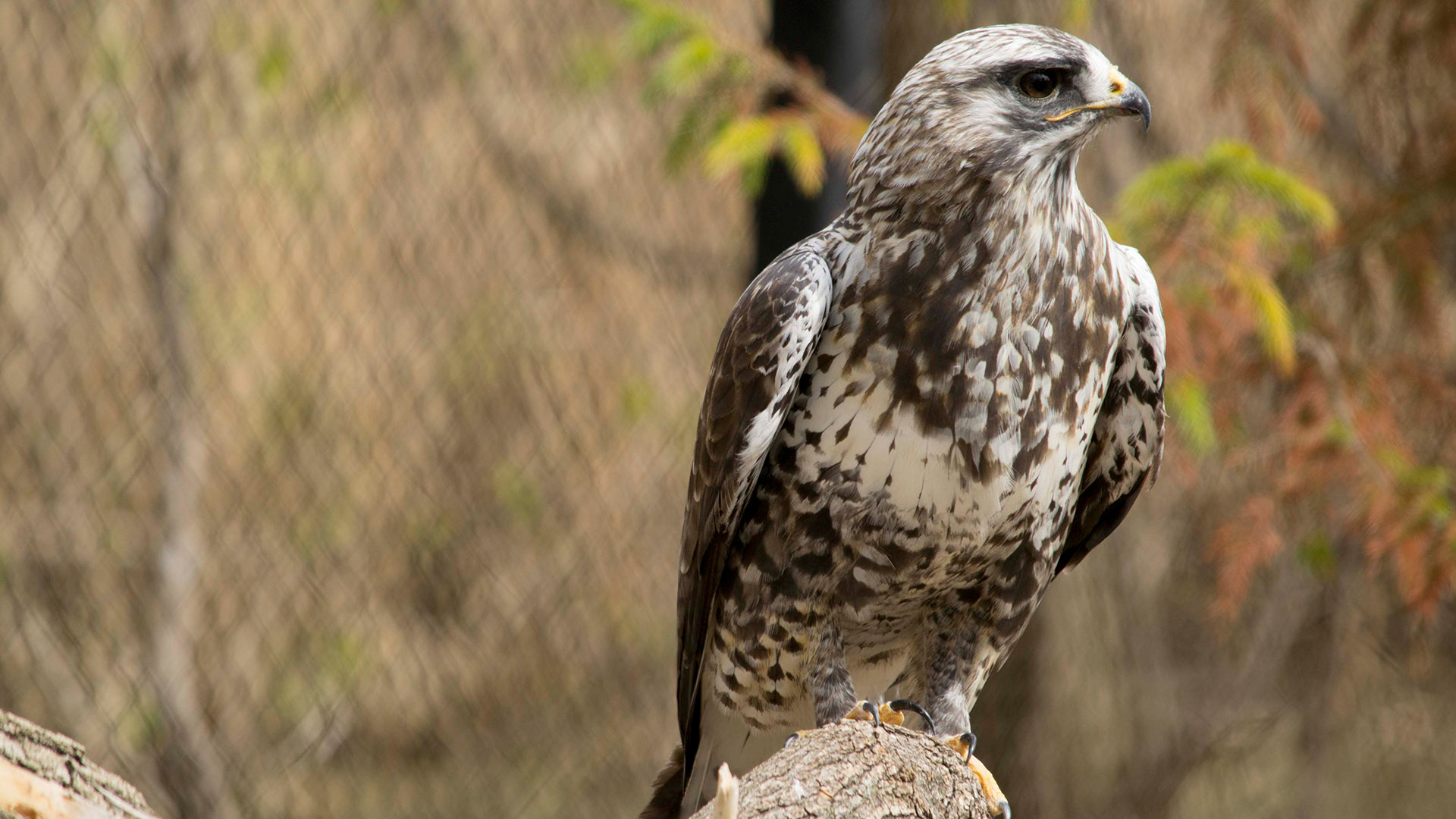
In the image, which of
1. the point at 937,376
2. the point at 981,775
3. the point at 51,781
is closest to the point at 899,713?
the point at 981,775

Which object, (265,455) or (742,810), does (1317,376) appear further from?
(265,455)

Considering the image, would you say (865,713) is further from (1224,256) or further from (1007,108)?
(1224,256)

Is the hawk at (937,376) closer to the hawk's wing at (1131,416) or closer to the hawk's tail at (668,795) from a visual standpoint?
the hawk's wing at (1131,416)

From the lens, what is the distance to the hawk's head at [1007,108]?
200cm

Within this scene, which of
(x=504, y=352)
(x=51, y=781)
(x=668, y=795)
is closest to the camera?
(x=51, y=781)

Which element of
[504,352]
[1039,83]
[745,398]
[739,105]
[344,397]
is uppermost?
[1039,83]

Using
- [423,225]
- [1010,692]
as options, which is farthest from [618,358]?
[1010,692]

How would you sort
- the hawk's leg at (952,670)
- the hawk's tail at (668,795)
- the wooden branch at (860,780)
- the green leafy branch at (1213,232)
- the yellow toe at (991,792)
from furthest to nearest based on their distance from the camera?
the green leafy branch at (1213,232), the hawk's tail at (668,795), the hawk's leg at (952,670), the yellow toe at (991,792), the wooden branch at (860,780)

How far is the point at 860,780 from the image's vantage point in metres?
1.73

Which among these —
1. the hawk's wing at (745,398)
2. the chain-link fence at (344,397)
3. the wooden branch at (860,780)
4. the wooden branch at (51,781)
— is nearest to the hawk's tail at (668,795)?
the hawk's wing at (745,398)

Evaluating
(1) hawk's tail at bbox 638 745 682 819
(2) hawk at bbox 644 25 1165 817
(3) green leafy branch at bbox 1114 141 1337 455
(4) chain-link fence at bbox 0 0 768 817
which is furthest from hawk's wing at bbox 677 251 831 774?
(4) chain-link fence at bbox 0 0 768 817

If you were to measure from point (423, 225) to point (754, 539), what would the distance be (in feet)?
6.83

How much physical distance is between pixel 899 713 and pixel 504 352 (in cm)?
223

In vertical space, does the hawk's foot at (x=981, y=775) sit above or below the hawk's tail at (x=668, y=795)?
above
